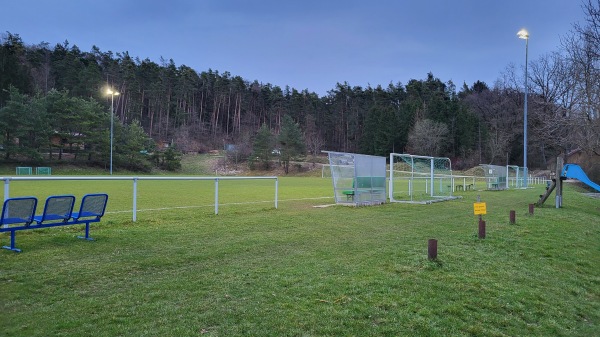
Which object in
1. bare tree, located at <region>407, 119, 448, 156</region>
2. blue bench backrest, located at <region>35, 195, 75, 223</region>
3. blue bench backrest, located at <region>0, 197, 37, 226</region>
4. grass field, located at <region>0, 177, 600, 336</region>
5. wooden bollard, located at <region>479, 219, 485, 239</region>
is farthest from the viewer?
bare tree, located at <region>407, 119, 448, 156</region>

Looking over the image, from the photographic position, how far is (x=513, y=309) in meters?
4.86

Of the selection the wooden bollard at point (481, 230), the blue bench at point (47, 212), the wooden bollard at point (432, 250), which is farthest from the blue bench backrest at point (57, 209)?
the wooden bollard at point (481, 230)

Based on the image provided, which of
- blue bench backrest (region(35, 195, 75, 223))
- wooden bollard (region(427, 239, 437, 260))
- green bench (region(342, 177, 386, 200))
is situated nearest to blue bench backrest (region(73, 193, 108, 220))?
blue bench backrest (region(35, 195, 75, 223))

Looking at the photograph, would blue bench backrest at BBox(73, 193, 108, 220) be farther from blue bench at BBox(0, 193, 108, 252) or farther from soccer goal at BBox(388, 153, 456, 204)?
soccer goal at BBox(388, 153, 456, 204)

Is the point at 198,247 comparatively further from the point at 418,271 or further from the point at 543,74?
the point at 543,74

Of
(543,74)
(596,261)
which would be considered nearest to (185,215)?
(596,261)

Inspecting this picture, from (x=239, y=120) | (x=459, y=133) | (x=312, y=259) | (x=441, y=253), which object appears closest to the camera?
(x=312, y=259)

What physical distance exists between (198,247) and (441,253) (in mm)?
4538

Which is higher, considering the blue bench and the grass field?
the blue bench

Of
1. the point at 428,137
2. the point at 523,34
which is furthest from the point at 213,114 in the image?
the point at 523,34

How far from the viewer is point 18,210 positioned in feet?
21.5

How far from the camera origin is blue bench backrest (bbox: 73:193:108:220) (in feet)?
25.0

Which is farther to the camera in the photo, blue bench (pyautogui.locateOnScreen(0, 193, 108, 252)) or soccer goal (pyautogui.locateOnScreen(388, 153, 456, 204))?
soccer goal (pyautogui.locateOnScreen(388, 153, 456, 204))

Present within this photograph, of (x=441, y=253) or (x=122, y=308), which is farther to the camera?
(x=441, y=253)
